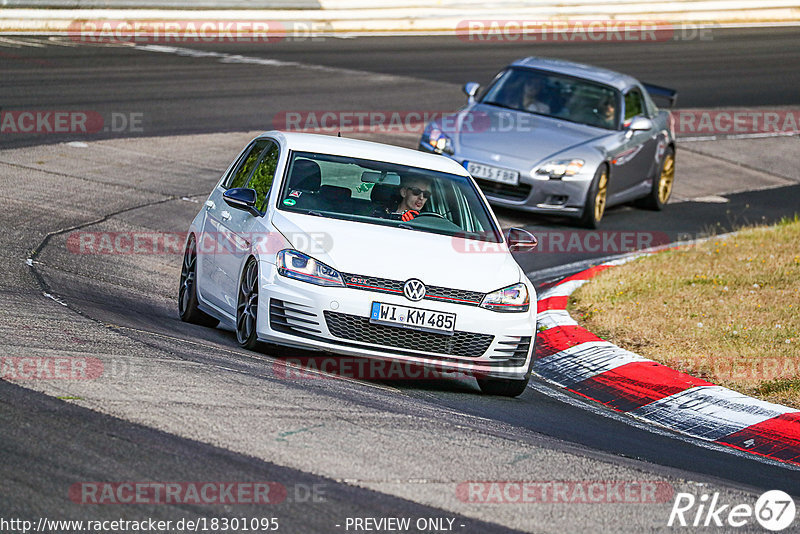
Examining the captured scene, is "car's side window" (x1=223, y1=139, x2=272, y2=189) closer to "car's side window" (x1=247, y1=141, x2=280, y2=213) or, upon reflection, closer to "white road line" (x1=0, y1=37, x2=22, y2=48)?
"car's side window" (x1=247, y1=141, x2=280, y2=213)

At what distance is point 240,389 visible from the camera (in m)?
6.59

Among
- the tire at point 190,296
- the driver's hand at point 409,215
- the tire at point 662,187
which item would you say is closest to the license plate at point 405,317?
the driver's hand at point 409,215

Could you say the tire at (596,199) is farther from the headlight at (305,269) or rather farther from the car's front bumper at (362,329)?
the headlight at (305,269)

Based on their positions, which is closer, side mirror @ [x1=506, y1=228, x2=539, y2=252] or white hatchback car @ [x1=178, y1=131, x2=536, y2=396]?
white hatchback car @ [x1=178, y1=131, x2=536, y2=396]

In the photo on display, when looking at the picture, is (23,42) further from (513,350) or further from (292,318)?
(513,350)

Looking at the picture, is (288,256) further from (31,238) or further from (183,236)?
(183,236)

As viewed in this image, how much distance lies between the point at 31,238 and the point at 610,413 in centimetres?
537

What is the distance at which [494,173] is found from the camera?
14555 mm

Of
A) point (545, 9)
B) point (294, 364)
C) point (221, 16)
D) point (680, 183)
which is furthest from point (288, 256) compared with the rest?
point (545, 9)

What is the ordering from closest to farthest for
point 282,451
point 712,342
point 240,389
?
point 282,451
point 240,389
point 712,342

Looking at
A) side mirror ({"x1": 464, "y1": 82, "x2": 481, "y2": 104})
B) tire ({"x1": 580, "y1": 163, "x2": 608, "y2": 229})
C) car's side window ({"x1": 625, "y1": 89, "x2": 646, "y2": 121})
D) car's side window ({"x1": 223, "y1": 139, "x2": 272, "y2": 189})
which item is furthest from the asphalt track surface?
side mirror ({"x1": 464, "y1": 82, "x2": 481, "y2": 104})

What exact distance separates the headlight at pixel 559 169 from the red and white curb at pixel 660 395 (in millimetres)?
4292

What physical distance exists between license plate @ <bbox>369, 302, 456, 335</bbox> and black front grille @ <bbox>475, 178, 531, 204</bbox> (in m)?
7.04

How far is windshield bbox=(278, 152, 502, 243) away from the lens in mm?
8570
